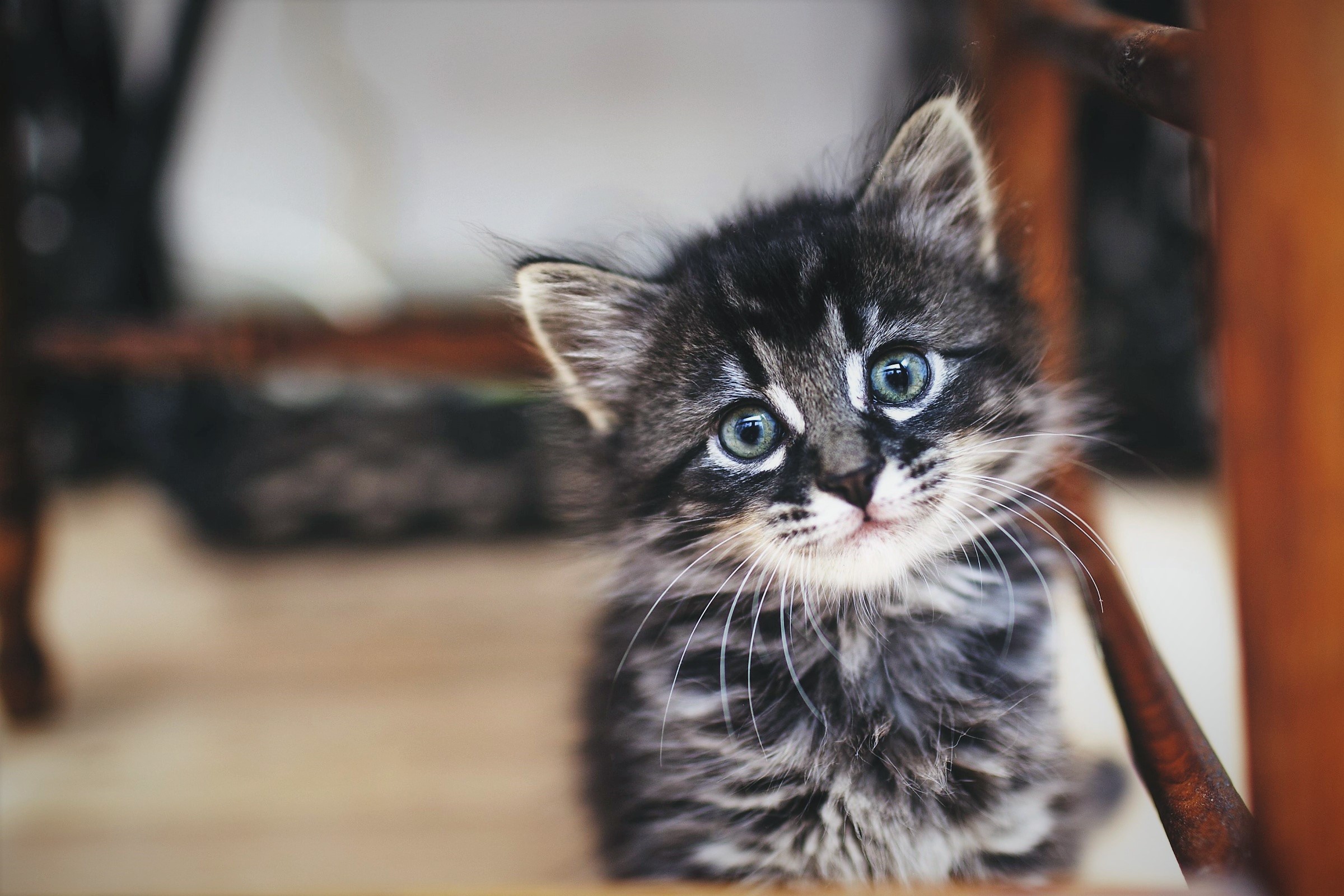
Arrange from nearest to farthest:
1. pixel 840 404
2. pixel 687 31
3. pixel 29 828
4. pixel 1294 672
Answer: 1. pixel 1294 672
2. pixel 840 404
3. pixel 29 828
4. pixel 687 31

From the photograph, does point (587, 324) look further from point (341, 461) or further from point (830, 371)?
point (341, 461)

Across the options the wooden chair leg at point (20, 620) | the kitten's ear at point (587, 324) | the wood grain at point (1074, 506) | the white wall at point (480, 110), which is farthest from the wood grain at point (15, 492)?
the wood grain at point (1074, 506)

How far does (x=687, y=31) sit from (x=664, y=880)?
8.93ft

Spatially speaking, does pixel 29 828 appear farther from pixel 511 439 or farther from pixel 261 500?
pixel 511 439

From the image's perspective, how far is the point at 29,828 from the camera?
4.24 ft

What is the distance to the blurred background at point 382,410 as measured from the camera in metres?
1.27

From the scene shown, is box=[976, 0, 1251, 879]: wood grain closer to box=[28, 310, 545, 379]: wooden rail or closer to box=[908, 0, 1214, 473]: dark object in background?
box=[908, 0, 1214, 473]: dark object in background

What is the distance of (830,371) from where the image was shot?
30.7 inches

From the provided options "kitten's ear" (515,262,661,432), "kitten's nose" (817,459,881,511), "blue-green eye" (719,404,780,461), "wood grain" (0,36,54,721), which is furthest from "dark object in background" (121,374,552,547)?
"kitten's nose" (817,459,881,511)

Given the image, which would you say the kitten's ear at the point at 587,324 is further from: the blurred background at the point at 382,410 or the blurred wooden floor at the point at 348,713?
the blurred wooden floor at the point at 348,713

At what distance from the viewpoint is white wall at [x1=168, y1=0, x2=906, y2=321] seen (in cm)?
292

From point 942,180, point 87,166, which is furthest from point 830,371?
point 87,166

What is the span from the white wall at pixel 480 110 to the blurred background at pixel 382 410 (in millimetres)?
11

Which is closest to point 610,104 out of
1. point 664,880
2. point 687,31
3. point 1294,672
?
point 687,31
